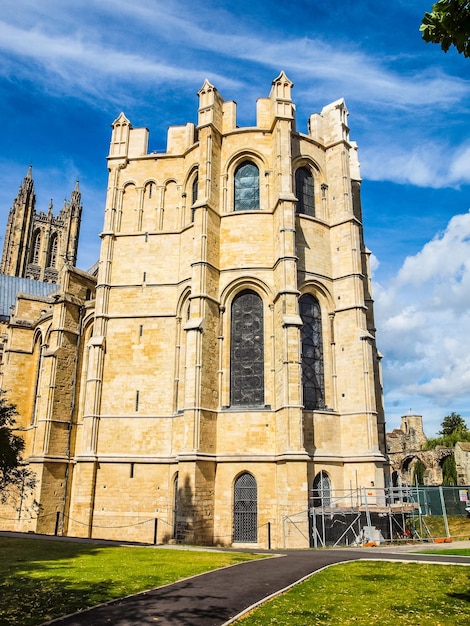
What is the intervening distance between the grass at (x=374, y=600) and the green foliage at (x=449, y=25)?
790 cm

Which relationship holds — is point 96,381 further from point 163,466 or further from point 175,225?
point 175,225

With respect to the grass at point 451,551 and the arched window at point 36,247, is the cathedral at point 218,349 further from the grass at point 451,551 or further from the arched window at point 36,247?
the arched window at point 36,247

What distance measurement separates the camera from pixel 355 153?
29.6 m

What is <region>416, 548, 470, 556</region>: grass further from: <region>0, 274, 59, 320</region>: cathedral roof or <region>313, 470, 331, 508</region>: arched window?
<region>0, 274, 59, 320</region>: cathedral roof

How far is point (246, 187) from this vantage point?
2558 cm

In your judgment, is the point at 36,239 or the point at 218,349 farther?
the point at 36,239

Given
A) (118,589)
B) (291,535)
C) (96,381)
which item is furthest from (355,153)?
(118,589)

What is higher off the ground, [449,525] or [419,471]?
[419,471]

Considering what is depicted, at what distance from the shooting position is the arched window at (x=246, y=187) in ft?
83.0

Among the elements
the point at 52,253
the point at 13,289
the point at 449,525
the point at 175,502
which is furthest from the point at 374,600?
the point at 52,253

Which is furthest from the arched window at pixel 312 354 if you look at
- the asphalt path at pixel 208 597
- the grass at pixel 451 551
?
the asphalt path at pixel 208 597

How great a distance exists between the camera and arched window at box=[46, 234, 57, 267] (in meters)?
76.6

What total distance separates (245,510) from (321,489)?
3.10 m

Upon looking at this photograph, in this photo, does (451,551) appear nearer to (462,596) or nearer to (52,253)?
(462,596)
